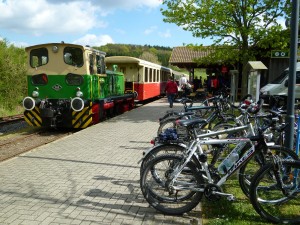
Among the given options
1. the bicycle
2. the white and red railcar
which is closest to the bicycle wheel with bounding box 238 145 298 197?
the bicycle

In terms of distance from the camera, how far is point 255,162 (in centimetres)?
455

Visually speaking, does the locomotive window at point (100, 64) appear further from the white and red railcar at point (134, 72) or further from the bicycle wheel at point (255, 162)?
the bicycle wheel at point (255, 162)

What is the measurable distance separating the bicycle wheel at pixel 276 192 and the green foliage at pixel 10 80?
59.6ft

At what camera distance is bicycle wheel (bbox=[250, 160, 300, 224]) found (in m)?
4.02

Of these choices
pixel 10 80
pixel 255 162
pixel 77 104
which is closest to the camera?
pixel 255 162

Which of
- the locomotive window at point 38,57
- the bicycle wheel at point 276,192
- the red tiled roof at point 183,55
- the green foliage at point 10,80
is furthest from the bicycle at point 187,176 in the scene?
the red tiled roof at point 183,55

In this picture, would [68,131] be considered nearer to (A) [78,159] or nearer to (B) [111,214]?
(A) [78,159]

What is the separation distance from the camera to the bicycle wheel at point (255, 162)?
440cm

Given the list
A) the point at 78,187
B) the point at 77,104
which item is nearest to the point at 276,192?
the point at 78,187

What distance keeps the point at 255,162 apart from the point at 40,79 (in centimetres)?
901

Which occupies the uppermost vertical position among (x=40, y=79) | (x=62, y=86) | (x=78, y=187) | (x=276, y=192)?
(x=40, y=79)

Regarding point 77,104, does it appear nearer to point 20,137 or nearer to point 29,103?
point 29,103

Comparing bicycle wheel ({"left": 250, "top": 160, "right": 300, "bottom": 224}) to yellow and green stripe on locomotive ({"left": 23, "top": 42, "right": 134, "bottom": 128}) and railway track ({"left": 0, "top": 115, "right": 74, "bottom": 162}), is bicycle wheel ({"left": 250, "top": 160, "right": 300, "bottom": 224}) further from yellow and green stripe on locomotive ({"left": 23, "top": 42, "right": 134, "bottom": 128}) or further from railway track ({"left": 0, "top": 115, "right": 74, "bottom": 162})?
yellow and green stripe on locomotive ({"left": 23, "top": 42, "right": 134, "bottom": 128})

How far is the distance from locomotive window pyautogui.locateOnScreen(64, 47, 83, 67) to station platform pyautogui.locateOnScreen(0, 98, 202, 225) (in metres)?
3.39
